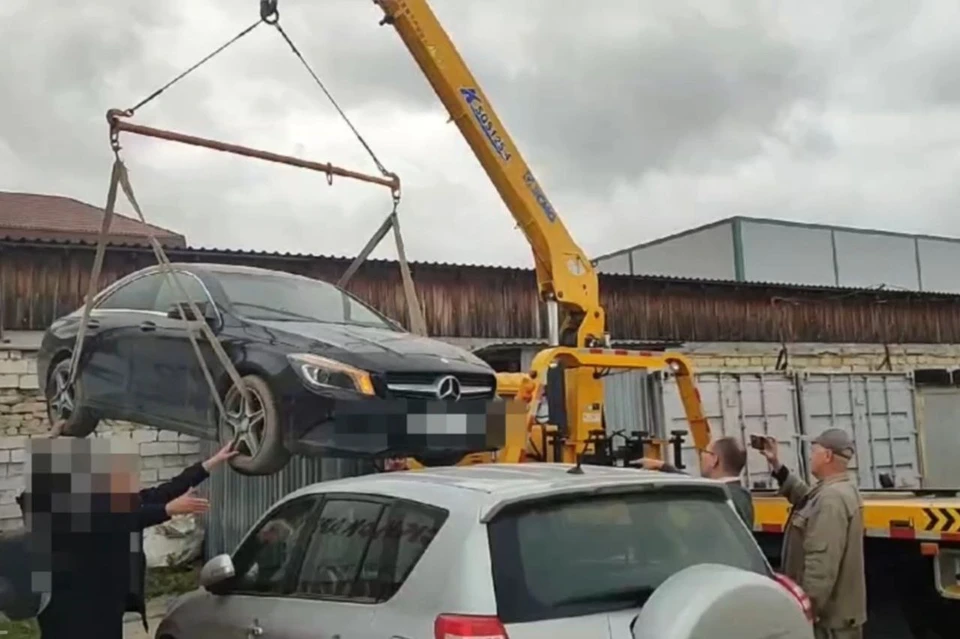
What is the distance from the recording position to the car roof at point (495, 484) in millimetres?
3736

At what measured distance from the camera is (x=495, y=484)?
3891 mm

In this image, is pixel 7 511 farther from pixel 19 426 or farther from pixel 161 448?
pixel 161 448

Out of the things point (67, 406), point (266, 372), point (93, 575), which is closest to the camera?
point (93, 575)

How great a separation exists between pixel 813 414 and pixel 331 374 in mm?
10431

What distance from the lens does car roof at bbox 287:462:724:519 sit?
3736 mm

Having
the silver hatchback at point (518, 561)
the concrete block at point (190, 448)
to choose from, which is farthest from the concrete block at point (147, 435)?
the silver hatchback at point (518, 561)

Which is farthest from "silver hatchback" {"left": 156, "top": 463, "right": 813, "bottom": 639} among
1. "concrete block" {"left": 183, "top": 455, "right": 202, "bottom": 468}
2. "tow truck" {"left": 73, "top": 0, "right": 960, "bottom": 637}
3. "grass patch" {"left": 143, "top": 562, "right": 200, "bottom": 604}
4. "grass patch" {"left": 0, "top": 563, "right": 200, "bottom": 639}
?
"concrete block" {"left": 183, "top": 455, "right": 202, "bottom": 468}

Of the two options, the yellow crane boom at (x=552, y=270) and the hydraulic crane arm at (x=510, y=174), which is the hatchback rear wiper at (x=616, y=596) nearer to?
the yellow crane boom at (x=552, y=270)

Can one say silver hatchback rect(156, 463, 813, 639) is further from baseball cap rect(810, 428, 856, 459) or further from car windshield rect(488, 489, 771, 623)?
baseball cap rect(810, 428, 856, 459)

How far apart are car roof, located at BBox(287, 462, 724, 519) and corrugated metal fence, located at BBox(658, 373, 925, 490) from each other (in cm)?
877

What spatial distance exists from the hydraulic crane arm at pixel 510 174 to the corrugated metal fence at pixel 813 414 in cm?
403

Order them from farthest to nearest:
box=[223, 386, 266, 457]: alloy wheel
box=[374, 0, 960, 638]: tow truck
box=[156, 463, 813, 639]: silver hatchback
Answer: box=[374, 0, 960, 638]: tow truck < box=[223, 386, 266, 457]: alloy wheel < box=[156, 463, 813, 639]: silver hatchback

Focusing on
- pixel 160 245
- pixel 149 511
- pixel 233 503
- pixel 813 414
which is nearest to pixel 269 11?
pixel 160 245

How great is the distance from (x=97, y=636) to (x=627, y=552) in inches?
88.2
